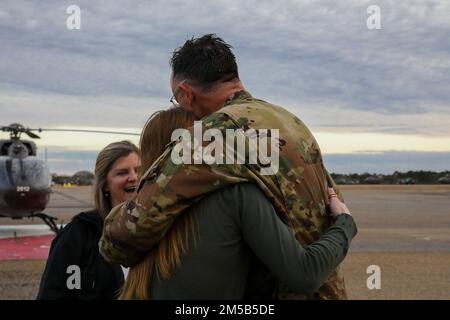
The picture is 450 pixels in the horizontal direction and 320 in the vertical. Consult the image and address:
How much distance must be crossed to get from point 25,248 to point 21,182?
2.11 metres

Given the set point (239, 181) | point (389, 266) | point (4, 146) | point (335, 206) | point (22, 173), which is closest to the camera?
point (239, 181)

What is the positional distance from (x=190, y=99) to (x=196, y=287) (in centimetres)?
70

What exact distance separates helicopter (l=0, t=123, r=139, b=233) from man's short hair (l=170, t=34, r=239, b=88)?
1229cm

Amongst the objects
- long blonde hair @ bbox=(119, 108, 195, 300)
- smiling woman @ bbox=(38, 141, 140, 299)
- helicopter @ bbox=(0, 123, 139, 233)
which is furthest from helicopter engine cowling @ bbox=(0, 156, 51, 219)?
long blonde hair @ bbox=(119, 108, 195, 300)

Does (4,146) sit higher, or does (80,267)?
(4,146)

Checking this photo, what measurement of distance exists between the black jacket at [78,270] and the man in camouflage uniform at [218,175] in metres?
1.06

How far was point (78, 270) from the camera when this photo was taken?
10.3ft

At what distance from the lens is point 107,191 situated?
355 centimetres

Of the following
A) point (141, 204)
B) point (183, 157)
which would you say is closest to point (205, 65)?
point (183, 157)

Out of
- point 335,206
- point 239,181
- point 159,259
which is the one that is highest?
point 239,181

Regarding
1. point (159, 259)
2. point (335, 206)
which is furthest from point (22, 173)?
point (335, 206)

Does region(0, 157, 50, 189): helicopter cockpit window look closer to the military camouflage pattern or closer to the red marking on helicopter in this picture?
the red marking on helicopter

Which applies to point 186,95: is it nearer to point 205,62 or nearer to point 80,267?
point 205,62
